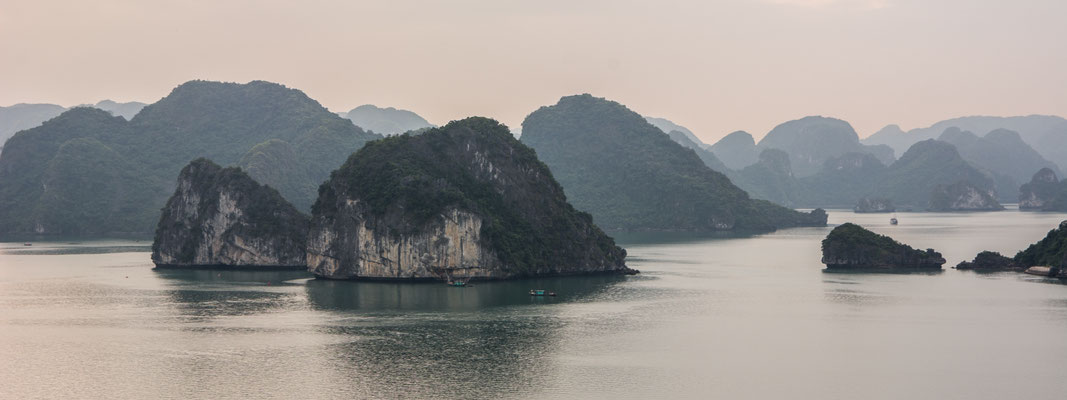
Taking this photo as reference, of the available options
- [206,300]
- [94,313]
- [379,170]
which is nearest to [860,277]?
[379,170]

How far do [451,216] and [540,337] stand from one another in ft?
110

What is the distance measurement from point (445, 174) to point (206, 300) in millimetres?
30727

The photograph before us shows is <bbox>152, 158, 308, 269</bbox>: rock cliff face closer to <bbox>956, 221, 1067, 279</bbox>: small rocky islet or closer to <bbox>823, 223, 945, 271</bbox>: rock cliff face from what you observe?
<bbox>823, 223, 945, 271</bbox>: rock cliff face

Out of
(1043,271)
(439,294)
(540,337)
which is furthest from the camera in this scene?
(1043,271)

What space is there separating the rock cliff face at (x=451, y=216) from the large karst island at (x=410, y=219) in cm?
13

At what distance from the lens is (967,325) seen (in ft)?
257

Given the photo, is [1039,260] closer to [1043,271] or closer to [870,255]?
[1043,271]

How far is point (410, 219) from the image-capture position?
104 meters

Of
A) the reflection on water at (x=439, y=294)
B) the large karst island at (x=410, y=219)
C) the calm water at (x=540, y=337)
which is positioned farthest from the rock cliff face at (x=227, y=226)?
the reflection on water at (x=439, y=294)

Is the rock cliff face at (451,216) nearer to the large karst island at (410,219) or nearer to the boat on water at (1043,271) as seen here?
the large karst island at (410,219)

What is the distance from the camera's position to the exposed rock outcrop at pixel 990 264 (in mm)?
120350

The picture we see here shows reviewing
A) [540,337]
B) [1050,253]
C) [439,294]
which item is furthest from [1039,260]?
[540,337]

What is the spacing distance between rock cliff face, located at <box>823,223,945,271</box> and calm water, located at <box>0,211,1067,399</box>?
218 inches

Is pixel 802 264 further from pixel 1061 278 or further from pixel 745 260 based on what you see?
pixel 1061 278
